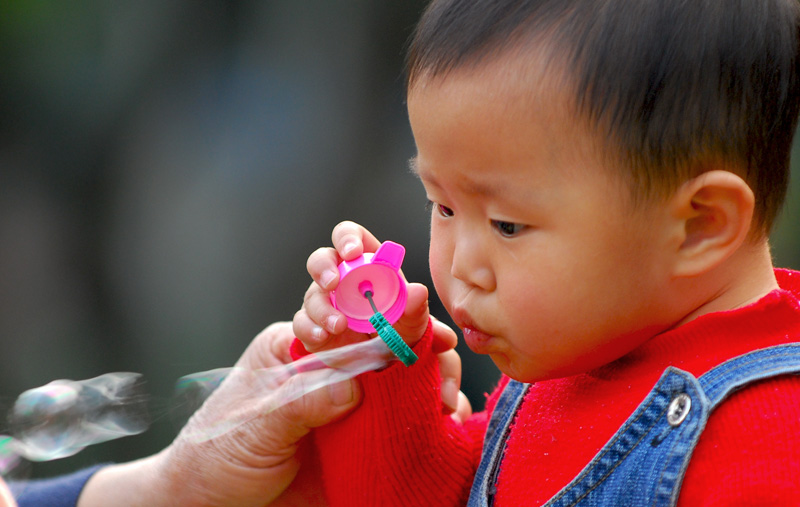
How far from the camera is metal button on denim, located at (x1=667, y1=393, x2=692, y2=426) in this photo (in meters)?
0.92

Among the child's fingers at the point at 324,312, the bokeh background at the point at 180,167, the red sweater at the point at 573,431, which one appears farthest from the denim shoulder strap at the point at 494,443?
the bokeh background at the point at 180,167

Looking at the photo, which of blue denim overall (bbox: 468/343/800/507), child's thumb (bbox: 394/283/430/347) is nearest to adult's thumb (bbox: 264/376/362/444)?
child's thumb (bbox: 394/283/430/347)

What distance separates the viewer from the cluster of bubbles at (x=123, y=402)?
1211mm

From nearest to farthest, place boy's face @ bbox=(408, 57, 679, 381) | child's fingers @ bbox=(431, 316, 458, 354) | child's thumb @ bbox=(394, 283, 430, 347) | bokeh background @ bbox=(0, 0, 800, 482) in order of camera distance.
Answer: boy's face @ bbox=(408, 57, 679, 381)
child's thumb @ bbox=(394, 283, 430, 347)
child's fingers @ bbox=(431, 316, 458, 354)
bokeh background @ bbox=(0, 0, 800, 482)

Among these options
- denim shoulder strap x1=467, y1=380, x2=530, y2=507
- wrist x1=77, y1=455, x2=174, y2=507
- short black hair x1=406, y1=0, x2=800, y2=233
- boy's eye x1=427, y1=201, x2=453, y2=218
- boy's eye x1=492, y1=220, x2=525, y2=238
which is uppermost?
short black hair x1=406, y1=0, x2=800, y2=233

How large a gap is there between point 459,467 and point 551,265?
1.48 ft

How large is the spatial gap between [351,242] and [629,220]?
38 cm

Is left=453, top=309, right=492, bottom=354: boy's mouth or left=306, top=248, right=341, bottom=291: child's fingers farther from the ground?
left=306, top=248, right=341, bottom=291: child's fingers

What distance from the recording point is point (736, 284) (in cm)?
103

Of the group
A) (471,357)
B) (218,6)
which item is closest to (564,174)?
(471,357)

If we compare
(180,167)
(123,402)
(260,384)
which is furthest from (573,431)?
(180,167)

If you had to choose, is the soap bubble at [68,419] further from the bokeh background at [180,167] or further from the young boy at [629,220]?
the bokeh background at [180,167]

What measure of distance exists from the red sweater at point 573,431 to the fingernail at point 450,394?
36mm

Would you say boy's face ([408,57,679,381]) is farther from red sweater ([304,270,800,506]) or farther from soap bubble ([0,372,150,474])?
soap bubble ([0,372,150,474])
